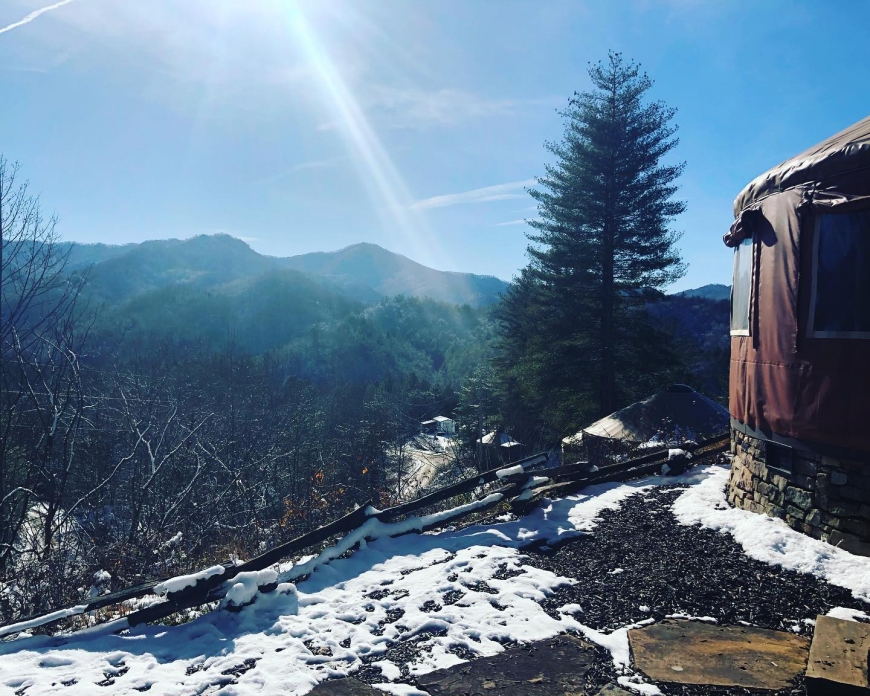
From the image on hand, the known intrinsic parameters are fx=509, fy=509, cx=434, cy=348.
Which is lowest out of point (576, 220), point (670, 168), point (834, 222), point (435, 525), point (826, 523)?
point (435, 525)

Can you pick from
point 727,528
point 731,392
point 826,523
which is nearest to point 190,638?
point 727,528

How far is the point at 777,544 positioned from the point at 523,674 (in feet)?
11.4

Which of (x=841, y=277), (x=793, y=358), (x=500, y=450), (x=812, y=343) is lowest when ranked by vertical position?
(x=500, y=450)

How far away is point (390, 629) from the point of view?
13.5ft

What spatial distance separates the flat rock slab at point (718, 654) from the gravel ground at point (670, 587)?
0.11 metres

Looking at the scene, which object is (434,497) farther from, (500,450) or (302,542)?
(500,450)

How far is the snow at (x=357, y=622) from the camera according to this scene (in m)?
3.48

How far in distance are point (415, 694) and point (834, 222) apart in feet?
19.2

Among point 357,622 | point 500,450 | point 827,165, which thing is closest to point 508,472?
point 357,622

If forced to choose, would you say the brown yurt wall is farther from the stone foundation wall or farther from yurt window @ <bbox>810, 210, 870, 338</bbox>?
the stone foundation wall

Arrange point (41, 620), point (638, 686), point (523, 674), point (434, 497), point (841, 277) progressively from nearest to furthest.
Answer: point (638, 686), point (523, 674), point (41, 620), point (841, 277), point (434, 497)

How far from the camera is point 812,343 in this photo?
540cm

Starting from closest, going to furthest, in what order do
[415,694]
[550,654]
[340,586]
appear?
[415,694], [550,654], [340,586]

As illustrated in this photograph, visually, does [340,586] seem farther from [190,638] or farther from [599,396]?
[599,396]
